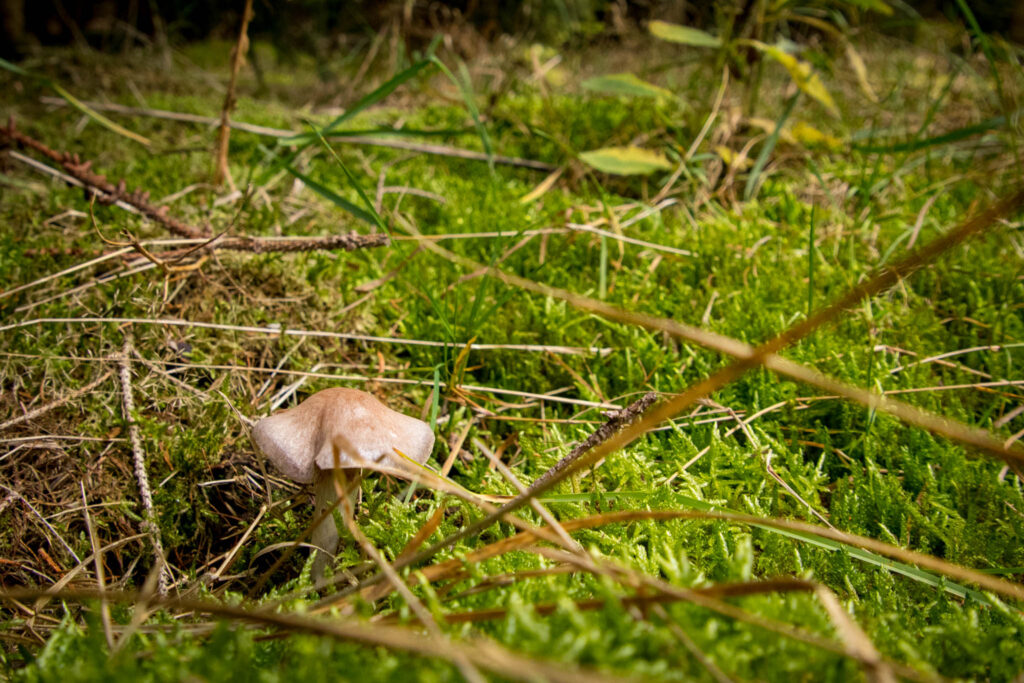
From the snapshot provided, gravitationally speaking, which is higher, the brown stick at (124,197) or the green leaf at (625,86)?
the green leaf at (625,86)

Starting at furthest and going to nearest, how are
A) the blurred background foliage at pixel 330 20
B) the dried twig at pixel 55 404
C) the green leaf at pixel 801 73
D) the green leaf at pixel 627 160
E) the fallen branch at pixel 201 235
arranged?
the blurred background foliage at pixel 330 20, the green leaf at pixel 627 160, the green leaf at pixel 801 73, the fallen branch at pixel 201 235, the dried twig at pixel 55 404

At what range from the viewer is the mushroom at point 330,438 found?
1048 mm

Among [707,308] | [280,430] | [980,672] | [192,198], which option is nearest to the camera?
[980,672]

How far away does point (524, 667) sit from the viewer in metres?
0.52

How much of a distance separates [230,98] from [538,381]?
1525 mm

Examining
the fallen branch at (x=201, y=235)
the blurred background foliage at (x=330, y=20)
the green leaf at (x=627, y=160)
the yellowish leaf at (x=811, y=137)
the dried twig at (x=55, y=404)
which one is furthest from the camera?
the blurred background foliage at (x=330, y=20)

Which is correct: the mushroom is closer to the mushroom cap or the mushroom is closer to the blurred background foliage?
the mushroom cap

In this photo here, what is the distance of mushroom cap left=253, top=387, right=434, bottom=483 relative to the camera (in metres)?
1.05

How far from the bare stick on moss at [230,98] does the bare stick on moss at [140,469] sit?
95 centimetres

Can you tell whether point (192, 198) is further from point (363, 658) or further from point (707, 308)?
point (363, 658)

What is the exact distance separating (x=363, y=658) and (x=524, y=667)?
0.79ft

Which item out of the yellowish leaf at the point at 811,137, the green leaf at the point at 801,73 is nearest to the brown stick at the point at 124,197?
the green leaf at the point at 801,73

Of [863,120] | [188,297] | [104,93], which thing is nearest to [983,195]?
[863,120]

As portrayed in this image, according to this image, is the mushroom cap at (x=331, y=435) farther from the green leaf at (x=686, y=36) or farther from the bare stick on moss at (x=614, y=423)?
the green leaf at (x=686, y=36)
